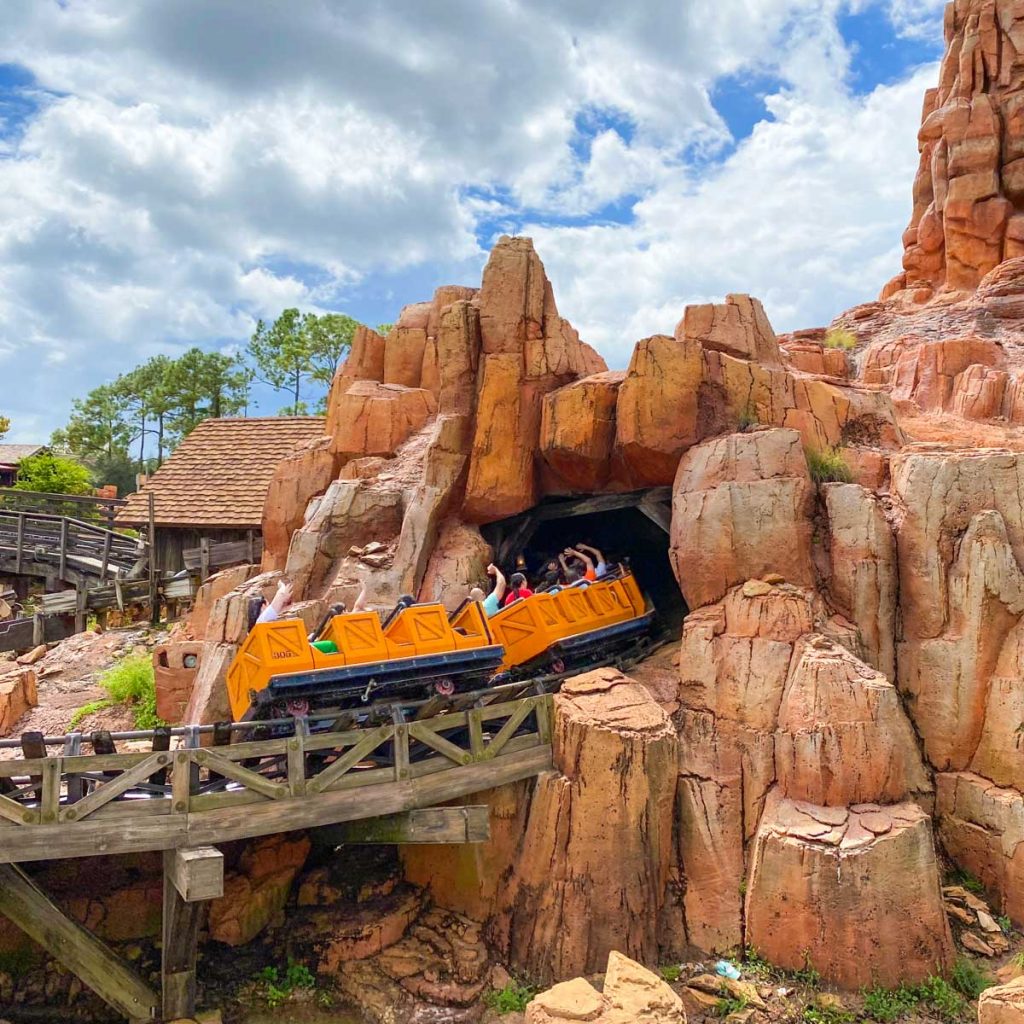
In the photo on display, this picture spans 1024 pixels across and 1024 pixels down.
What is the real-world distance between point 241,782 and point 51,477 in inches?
1095

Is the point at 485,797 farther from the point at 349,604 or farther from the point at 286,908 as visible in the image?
the point at 349,604

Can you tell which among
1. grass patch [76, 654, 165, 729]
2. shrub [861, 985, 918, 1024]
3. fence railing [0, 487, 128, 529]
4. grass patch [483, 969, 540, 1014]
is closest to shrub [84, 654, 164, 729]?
grass patch [76, 654, 165, 729]

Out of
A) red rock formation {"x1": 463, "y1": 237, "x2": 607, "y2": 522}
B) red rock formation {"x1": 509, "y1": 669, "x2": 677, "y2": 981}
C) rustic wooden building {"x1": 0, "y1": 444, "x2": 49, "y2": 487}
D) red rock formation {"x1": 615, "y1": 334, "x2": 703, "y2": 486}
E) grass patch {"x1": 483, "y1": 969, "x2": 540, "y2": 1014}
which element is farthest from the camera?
rustic wooden building {"x1": 0, "y1": 444, "x2": 49, "y2": 487}

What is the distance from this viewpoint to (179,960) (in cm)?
783

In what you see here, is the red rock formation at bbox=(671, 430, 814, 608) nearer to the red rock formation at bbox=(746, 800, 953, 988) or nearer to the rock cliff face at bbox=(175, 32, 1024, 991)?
the rock cliff face at bbox=(175, 32, 1024, 991)

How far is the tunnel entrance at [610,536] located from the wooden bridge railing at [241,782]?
4.39 meters

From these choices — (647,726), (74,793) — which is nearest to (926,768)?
(647,726)

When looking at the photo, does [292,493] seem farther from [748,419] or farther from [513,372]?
[748,419]

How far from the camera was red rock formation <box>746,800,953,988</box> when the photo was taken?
7.67 meters

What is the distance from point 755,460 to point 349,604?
19.4 feet

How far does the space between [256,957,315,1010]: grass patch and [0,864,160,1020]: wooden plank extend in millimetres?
1072

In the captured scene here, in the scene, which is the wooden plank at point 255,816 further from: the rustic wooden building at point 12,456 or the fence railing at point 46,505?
the rustic wooden building at point 12,456

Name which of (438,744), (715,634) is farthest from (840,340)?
(438,744)

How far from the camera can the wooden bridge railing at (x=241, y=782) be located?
689 cm
